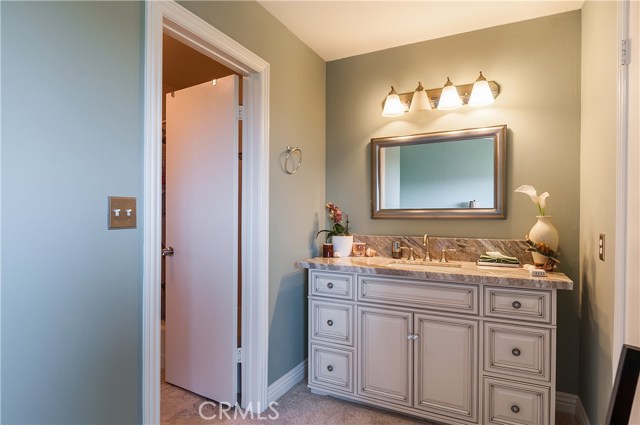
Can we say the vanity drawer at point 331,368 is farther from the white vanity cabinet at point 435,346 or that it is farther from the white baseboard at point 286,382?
the white baseboard at point 286,382

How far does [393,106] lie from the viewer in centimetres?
250

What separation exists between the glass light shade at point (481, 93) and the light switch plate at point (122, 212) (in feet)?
6.92

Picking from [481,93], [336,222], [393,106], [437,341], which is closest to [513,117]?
[481,93]

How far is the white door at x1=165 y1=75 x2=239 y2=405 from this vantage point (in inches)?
82.7

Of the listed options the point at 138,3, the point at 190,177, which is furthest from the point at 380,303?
the point at 138,3

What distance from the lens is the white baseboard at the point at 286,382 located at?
86.1 inches

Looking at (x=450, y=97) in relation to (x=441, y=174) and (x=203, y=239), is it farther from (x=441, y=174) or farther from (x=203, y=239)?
(x=203, y=239)

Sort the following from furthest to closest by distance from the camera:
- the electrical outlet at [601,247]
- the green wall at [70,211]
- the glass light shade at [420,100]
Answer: the glass light shade at [420,100]
the electrical outlet at [601,247]
the green wall at [70,211]

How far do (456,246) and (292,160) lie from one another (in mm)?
1293

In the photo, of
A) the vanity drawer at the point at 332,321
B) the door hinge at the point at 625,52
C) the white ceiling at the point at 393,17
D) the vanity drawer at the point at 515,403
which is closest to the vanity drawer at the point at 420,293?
the vanity drawer at the point at 332,321

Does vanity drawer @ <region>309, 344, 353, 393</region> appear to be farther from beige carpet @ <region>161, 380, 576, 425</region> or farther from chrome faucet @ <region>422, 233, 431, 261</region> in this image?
chrome faucet @ <region>422, 233, 431, 261</region>

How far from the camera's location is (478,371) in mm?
1808

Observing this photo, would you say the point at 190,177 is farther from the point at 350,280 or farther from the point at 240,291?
the point at 350,280

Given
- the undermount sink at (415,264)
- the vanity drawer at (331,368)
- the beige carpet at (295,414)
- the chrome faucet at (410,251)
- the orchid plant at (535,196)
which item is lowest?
the beige carpet at (295,414)
